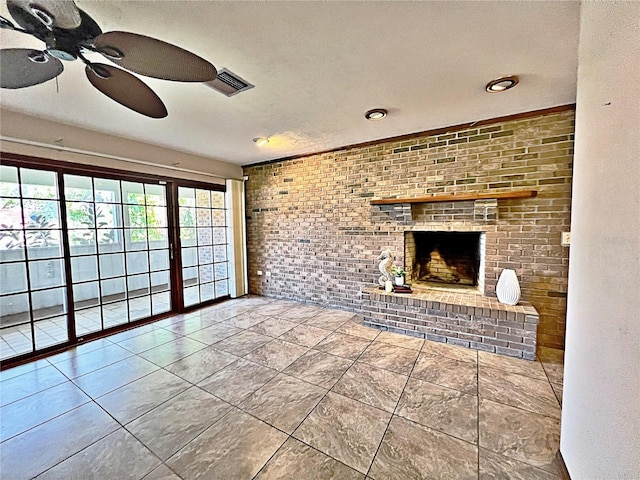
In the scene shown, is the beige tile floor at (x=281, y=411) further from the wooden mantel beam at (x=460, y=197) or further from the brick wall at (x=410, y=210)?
the wooden mantel beam at (x=460, y=197)

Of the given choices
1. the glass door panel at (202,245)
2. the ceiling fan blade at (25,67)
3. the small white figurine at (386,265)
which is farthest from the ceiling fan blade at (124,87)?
the small white figurine at (386,265)

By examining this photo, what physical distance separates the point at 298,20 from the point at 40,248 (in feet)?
11.6

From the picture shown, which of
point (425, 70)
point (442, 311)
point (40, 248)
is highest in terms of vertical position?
point (425, 70)

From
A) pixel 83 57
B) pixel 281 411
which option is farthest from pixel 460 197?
pixel 83 57

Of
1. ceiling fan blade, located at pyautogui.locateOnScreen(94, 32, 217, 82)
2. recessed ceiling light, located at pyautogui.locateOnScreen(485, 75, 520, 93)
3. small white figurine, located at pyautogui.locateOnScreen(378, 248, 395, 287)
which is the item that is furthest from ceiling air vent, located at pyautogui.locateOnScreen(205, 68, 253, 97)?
small white figurine, located at pyautogui.locateOnScreen(378, 248, 395, 287)

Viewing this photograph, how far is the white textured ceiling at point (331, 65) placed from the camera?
1.41 m

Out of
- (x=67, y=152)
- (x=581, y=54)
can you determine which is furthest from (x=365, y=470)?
(x=67, y=152)

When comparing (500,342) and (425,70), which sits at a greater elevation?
(425,70)

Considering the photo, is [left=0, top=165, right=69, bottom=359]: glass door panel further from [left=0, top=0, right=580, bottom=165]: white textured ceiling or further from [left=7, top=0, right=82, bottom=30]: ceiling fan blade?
[left=7, top=0, right=82, bottom=30]: ceiling fan blade

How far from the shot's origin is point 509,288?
9.11 ft

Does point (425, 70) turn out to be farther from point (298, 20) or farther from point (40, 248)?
point (40, 248)

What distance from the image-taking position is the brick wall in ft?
9.05

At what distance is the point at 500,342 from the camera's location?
2.69 metres

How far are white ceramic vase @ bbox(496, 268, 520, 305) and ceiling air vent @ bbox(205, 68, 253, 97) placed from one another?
307cm
